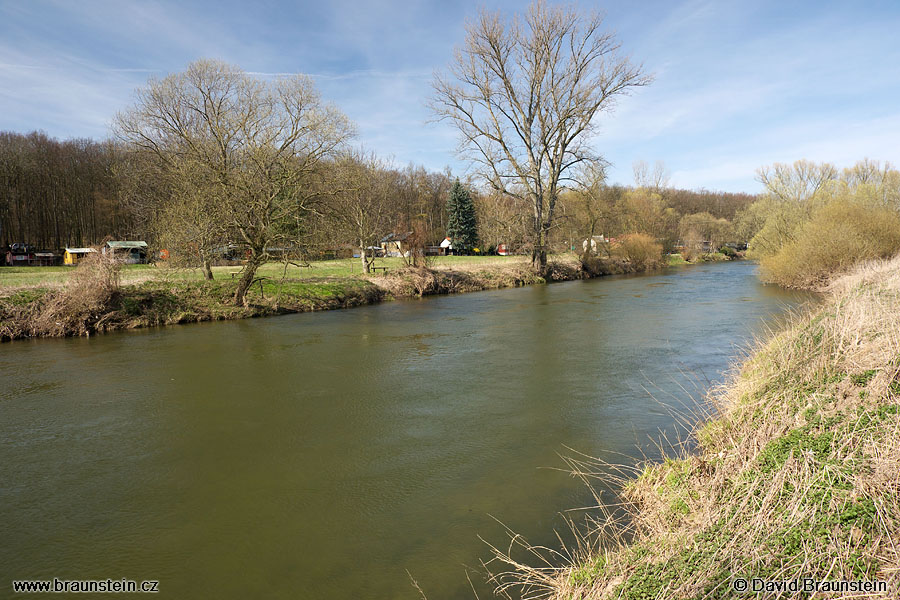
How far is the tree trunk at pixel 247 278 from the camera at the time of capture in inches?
705

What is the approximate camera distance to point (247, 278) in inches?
725

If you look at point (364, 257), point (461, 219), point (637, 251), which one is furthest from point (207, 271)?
point (461, 219)

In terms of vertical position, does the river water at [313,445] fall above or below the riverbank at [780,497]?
below

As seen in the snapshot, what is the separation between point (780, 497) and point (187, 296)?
18150mm

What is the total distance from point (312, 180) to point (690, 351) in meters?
13.7

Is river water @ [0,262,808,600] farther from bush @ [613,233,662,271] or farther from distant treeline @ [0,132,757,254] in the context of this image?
bush @ [613,233,662,271]

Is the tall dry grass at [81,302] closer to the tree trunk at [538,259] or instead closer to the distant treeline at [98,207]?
the distant treeline at [98,207]

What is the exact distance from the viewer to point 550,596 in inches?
138

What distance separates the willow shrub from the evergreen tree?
1462 inches

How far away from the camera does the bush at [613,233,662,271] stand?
126ft

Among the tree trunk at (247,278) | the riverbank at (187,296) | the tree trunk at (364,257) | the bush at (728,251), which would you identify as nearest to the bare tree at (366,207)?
the tree trunk at (364,257)

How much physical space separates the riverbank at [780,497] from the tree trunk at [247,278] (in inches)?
611

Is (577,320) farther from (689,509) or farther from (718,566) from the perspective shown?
(718,566)

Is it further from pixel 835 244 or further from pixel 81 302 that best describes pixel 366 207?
pixel 835 244
